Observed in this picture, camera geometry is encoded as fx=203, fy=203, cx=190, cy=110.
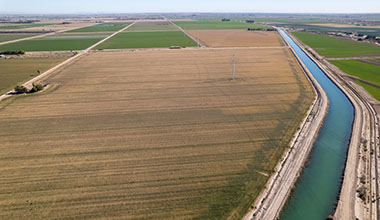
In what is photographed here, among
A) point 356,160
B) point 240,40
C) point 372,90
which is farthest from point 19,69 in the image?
point 240,40

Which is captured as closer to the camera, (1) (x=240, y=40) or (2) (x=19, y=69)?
(2) (x=19, y=69)

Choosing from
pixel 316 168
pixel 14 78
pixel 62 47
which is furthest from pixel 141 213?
pixel 62 47

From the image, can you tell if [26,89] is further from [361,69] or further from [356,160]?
[361,69]

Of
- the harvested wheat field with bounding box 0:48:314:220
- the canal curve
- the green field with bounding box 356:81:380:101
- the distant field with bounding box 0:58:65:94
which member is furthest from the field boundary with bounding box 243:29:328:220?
the distant field with bounding box 0:58:65:94

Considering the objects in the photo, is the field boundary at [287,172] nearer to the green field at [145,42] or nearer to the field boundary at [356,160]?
the field boundary at [356,160]

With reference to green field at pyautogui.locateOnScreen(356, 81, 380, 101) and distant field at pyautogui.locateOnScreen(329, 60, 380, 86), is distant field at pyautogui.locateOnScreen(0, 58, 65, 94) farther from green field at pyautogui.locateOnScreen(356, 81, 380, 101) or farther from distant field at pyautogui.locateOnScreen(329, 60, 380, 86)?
distant field at pyautogui.locateOnScreen(329, 60, 380, 86)
